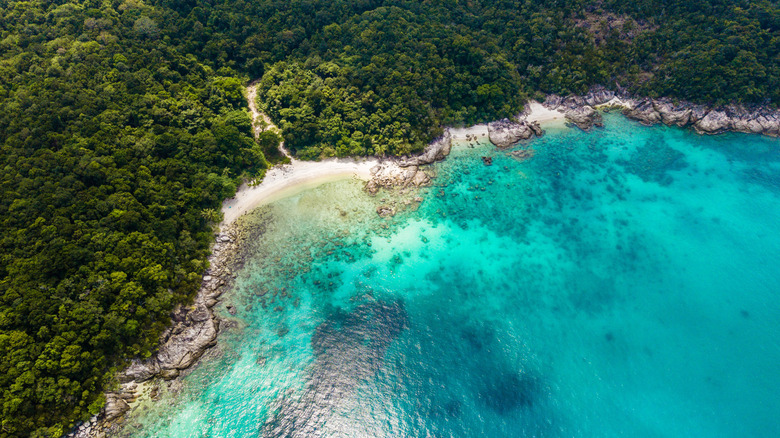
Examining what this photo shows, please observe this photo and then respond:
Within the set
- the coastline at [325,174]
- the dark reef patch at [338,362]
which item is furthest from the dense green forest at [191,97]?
the dark reef patch at [338,362]

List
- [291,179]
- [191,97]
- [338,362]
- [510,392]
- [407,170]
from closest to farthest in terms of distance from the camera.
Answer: [510,392] → [338,362] → [291,179] → [191,97] → [407,170]

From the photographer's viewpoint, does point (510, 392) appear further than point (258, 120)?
No

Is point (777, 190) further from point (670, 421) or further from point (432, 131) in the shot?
point (432, 131)

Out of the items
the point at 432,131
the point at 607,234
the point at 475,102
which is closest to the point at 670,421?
the point at 607,234

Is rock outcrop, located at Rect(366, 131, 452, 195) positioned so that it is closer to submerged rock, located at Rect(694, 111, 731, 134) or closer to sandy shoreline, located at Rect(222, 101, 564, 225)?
sandy shoreline, located at Rect(222, 101, 564, 225)

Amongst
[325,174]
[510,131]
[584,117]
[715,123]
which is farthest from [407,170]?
[715,123]

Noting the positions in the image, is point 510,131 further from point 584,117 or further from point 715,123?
point 715,123

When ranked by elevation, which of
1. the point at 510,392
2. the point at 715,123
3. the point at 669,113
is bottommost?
the point at 510,392
